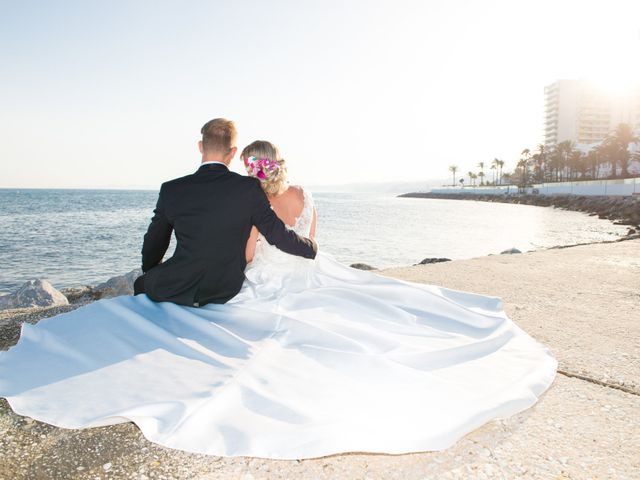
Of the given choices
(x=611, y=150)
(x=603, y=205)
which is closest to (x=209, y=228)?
(x=603, y=205)

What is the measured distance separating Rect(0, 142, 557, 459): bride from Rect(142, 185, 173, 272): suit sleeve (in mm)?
301

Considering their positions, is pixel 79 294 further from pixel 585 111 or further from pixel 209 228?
pixel 585 111

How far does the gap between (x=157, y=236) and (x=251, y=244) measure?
605 millimetres

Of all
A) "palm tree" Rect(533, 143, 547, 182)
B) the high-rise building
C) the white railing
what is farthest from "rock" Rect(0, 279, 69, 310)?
the high-rise building

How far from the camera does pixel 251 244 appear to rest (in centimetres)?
324

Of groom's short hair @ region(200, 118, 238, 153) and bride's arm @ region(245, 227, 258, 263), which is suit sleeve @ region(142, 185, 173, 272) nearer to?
groom's short hair @ region(200, 118, 238, 153)

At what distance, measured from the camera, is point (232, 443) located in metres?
1.95

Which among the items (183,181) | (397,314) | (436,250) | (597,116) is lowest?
(436,250)

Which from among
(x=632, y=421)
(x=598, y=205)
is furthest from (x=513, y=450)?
(x=598, y=205)

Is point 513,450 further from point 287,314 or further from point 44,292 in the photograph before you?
point 44,292

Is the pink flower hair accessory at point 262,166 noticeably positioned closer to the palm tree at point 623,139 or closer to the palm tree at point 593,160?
the palm tree at point 623,139

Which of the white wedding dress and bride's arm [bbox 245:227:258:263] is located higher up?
bride's arm [bbox 245:227:258:263]

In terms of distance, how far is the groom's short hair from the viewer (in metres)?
2.92

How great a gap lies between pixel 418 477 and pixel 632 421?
1.25 meters
